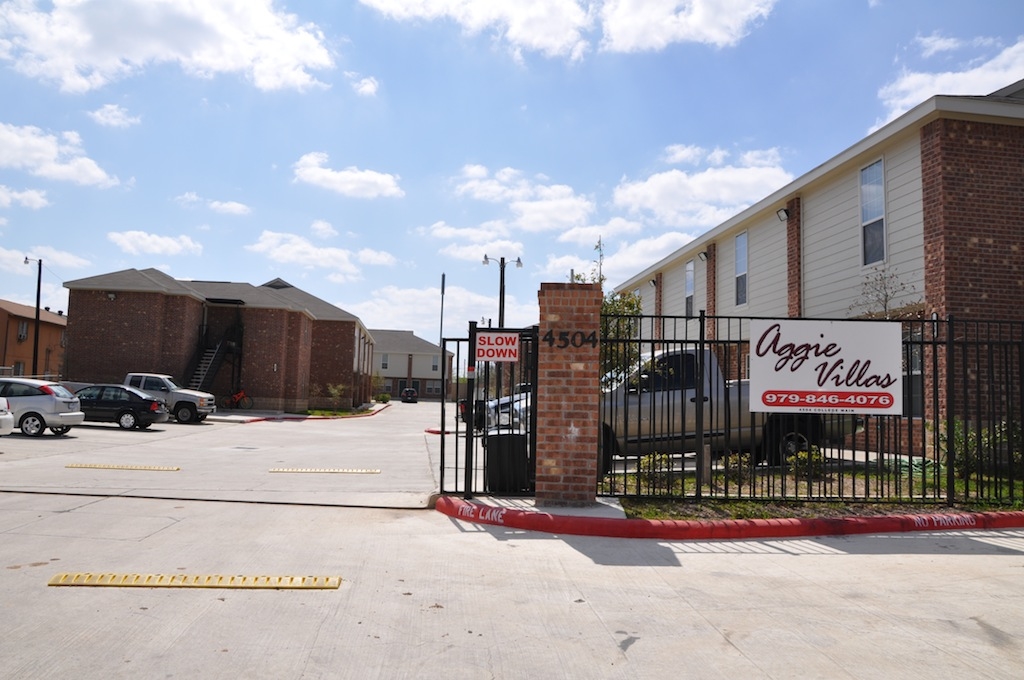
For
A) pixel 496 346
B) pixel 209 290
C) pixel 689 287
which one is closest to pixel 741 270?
pixel 689 287

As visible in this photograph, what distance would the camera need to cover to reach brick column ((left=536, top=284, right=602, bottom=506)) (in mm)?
9016

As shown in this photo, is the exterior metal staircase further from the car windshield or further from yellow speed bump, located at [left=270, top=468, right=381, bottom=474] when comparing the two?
yellow speed bump, located at [left=270, top=468, right=381, bottom=474]

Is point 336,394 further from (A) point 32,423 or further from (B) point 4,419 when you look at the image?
(B) point 4,419

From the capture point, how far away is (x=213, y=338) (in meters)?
37.4

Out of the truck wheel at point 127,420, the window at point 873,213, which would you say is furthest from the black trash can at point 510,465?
the truck wheel at point 127,420

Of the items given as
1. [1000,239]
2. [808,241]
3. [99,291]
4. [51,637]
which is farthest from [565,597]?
[99,291]

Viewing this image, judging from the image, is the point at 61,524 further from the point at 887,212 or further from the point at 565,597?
the point at 887,212

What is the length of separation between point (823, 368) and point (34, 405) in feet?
60.8

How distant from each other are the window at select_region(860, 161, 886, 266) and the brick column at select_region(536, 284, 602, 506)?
10.00 metres

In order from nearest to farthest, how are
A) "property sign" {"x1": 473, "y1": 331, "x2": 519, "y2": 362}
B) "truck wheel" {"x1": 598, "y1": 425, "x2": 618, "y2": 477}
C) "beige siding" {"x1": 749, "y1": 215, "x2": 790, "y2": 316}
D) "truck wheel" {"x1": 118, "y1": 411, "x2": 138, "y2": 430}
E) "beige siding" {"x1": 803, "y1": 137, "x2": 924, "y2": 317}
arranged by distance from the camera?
1. "property sign" {"x1": 473, "y1": 331, "x2": 519, "y2": 362}
2. "truck wheel" {"x1": 598, "y1": 425, "x2": 618, "y2": 477}
3. "beige siding" {"x1": 803, "y1": 137, "x2": 924, "y2": 317}
4. "beige siding" {"x1": 749, "y1": 215, "x2": 790, "y2": 316}
5. "truck wheel" {"x1": 118, "y1": 411, "x2": 138, "y2": 430}

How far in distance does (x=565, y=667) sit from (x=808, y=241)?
1717 cm

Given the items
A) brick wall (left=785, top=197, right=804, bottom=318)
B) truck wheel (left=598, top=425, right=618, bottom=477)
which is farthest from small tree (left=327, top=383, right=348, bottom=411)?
truck wheel (left=598, top=425, right=618, bottom=477)

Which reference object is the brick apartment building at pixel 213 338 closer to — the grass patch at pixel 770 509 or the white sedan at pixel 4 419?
the white sedan at pixel 4 419

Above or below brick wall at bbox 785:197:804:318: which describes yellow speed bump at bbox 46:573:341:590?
below
